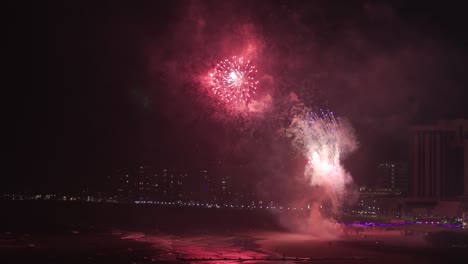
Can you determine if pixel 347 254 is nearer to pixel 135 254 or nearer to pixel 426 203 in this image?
pixel 135 254

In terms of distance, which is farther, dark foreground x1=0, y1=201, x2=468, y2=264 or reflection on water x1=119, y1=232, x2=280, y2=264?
reflection on water x1=119, y1=232, x2=280, y2=264

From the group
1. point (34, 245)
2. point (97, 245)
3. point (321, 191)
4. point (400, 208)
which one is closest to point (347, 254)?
point (321, 191)

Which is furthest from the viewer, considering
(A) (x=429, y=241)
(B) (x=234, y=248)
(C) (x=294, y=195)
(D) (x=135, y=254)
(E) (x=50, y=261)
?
(C) (x=294, y=195)

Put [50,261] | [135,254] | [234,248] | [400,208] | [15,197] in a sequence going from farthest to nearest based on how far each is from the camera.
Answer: [15,197]
[400,208]
[234,248]
[135,254]
[50,261]

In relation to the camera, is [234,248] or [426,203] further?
[426,203]

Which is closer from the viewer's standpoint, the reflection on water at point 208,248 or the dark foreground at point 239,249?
the dark foreground at point 239,249

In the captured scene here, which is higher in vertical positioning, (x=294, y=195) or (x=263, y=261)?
(x=294, y=195)

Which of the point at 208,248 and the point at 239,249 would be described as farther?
the point at 208,248

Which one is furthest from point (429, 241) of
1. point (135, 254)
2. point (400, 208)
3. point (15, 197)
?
point (15, 197)

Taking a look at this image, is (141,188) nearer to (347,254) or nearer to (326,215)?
(326,215)
